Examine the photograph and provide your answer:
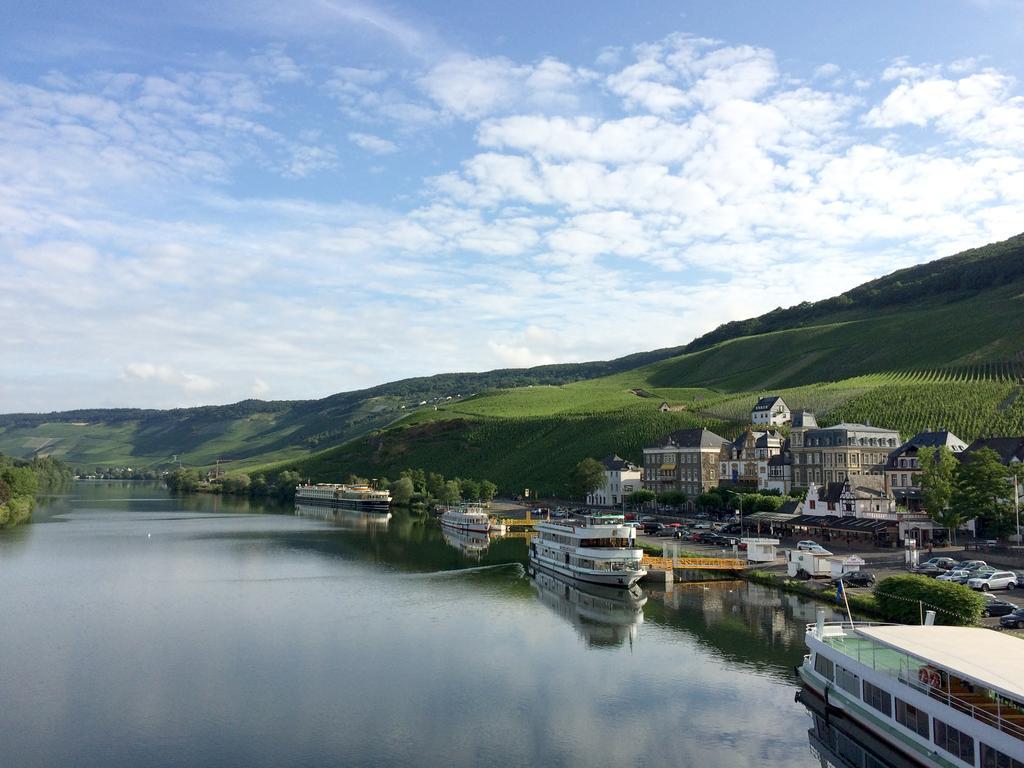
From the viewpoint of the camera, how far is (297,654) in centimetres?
4831

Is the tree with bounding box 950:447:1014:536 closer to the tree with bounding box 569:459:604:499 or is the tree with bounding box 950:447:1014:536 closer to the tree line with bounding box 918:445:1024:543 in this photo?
the tree line with bounding box 918:445:1024:543

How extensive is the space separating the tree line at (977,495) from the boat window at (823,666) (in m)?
43.1

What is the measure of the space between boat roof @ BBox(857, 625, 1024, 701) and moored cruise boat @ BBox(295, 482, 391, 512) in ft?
466

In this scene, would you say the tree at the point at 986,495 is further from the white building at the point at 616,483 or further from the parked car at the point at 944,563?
the white building at the point at 616,483

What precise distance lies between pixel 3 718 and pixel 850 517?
7591 centimetres

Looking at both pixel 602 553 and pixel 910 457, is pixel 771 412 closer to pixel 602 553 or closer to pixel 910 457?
pixel 910 457

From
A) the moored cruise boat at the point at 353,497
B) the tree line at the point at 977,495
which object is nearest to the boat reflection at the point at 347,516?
the moored cruise boat at the point at 353,497

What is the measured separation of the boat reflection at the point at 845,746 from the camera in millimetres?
32644

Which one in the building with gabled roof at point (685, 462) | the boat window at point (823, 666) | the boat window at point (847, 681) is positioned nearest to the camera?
the boat window at point (847, 681)

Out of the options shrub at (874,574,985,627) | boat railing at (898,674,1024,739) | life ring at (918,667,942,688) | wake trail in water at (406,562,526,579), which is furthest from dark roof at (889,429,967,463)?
boat railing at (898,674,1024,739)

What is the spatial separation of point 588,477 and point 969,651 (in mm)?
105348

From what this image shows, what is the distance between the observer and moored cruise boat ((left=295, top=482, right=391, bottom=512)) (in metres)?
172

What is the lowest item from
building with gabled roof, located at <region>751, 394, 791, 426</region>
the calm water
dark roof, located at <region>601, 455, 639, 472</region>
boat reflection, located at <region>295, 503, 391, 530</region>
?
boat reflection, located at <region>295, 503, 391, 530</region>

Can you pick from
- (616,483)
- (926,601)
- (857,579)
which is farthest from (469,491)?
(926,601)
